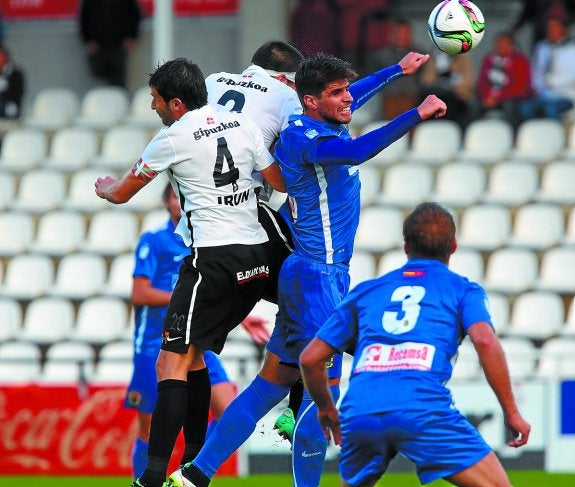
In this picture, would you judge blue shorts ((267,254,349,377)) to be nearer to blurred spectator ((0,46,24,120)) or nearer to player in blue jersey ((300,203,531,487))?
player in blue jersey ((300,203,531,487))

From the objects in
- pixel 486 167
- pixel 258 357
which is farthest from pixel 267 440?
pixel 486 167

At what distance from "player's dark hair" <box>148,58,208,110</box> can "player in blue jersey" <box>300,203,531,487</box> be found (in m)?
1.47

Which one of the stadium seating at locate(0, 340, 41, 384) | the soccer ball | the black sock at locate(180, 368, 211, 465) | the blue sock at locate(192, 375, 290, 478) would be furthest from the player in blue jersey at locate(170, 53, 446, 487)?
the stadium seating at locate(0, 340, 41, 384)

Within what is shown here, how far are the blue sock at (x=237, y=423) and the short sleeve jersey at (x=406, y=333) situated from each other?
112cm

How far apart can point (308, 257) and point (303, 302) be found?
233mm

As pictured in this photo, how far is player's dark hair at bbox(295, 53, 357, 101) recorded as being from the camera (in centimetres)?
678

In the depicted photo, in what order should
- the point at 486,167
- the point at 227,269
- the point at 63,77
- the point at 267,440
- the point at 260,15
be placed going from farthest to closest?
the point at 63,77, the point at 260,15, the point at 486,167, the point at 267,440, the point at 227,269

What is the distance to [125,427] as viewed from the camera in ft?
39.0

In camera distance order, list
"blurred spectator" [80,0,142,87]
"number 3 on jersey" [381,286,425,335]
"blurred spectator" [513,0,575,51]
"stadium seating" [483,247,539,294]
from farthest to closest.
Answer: "blurred spectator" [80,0,142,87]
"blurred spectator" [513,0,575,51]
"stadium seating" [483,247,539,294]
"number 3 on jersey" [381,286,425,335]

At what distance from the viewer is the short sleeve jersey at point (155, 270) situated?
9.00 metres

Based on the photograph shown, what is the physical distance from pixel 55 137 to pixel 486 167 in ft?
16.1

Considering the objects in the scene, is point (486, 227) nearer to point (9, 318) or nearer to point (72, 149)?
point (9, 318)

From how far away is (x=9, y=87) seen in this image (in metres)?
15.8

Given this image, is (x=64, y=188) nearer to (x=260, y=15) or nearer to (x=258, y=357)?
(x=260, y=15)
